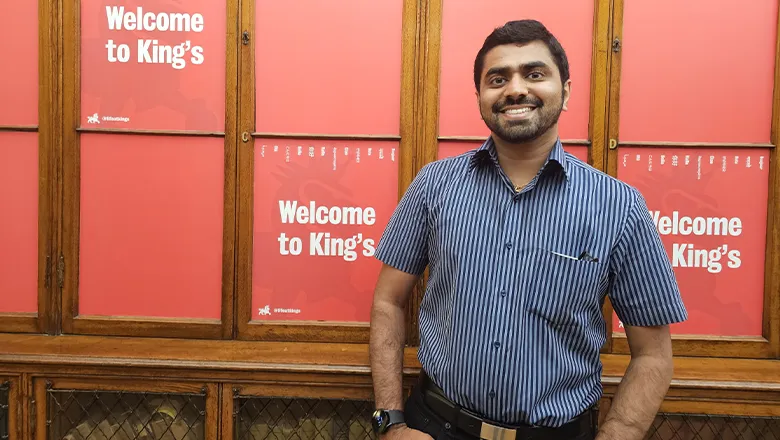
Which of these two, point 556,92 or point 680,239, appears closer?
point 556,92

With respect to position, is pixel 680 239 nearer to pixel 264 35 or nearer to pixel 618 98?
pixel 618 98

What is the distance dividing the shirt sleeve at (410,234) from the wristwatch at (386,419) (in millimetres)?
382

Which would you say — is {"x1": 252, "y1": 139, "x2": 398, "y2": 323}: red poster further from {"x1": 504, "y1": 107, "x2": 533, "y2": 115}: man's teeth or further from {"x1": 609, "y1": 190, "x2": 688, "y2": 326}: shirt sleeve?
{"x1": 609, "y1": 190, "x2": 688, "y2": 326}: shirt sleeve

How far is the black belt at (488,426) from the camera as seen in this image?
139cm

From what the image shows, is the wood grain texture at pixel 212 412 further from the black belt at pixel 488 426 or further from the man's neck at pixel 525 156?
the man's neck at pixel 525 156

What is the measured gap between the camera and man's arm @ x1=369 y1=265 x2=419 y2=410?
1.57 metres

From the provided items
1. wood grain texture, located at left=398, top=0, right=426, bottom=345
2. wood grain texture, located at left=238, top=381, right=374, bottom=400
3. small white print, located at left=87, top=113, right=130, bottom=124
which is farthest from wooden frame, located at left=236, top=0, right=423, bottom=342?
small white print, located at left=87, top=113, right=130, bottom=124

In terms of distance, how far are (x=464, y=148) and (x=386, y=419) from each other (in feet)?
3.52

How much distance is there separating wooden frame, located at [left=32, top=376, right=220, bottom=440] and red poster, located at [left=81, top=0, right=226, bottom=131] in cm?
95

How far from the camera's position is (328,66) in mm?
2209

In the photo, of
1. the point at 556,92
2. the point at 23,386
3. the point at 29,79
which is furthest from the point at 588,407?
the point at 29,79

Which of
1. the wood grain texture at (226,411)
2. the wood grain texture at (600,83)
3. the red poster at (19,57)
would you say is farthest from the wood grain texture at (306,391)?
the red poster at (19,57)

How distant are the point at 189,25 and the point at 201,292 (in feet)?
3.40

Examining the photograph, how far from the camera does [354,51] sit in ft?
7.23
